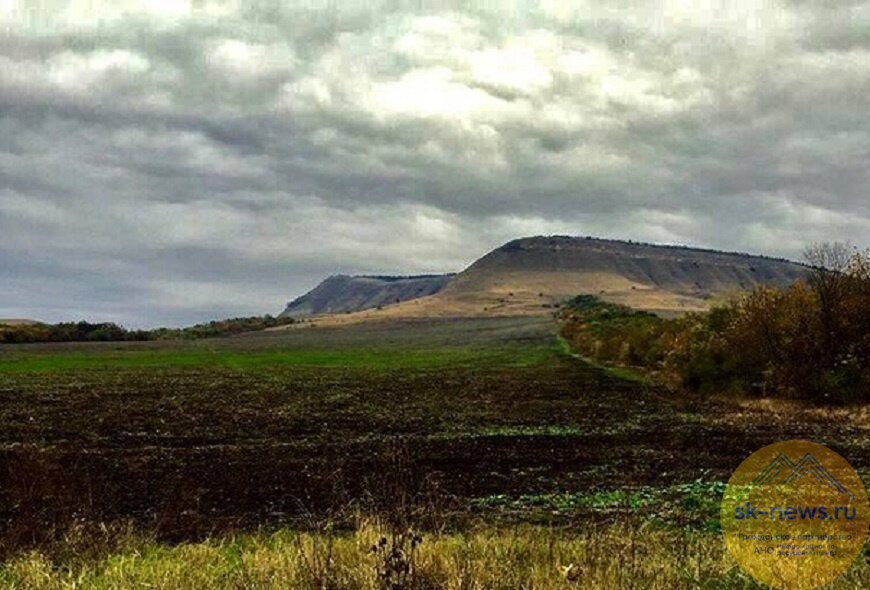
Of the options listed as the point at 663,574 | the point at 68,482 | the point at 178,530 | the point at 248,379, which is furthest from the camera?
the point at 248,379

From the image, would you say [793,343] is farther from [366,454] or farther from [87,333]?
[87,333]

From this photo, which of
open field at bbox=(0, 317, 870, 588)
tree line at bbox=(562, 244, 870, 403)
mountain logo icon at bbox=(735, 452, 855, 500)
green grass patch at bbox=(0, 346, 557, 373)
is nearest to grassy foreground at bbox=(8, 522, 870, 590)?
open field at bbox=(0, 317, 870, 588)

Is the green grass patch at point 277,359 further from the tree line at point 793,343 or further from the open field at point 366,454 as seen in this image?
the tree line at point 793,343

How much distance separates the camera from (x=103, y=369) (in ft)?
232

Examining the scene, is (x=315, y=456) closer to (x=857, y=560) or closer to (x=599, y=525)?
(x=599, y=525)

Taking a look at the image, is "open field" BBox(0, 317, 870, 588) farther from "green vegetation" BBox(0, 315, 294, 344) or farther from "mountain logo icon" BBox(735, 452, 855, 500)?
"green vegetation" BBox(0, 315, 294, 344)

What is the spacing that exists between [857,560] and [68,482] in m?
19.1

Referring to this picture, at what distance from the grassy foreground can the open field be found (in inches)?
4.5

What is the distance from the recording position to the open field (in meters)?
14.0

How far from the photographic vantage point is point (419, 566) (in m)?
8.97

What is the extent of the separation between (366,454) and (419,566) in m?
16.3

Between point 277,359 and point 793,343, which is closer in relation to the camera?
point 793,343

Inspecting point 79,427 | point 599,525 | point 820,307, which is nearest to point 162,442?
point 79,427

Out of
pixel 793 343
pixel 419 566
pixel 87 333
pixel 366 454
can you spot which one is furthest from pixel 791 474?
pixel 87 333
